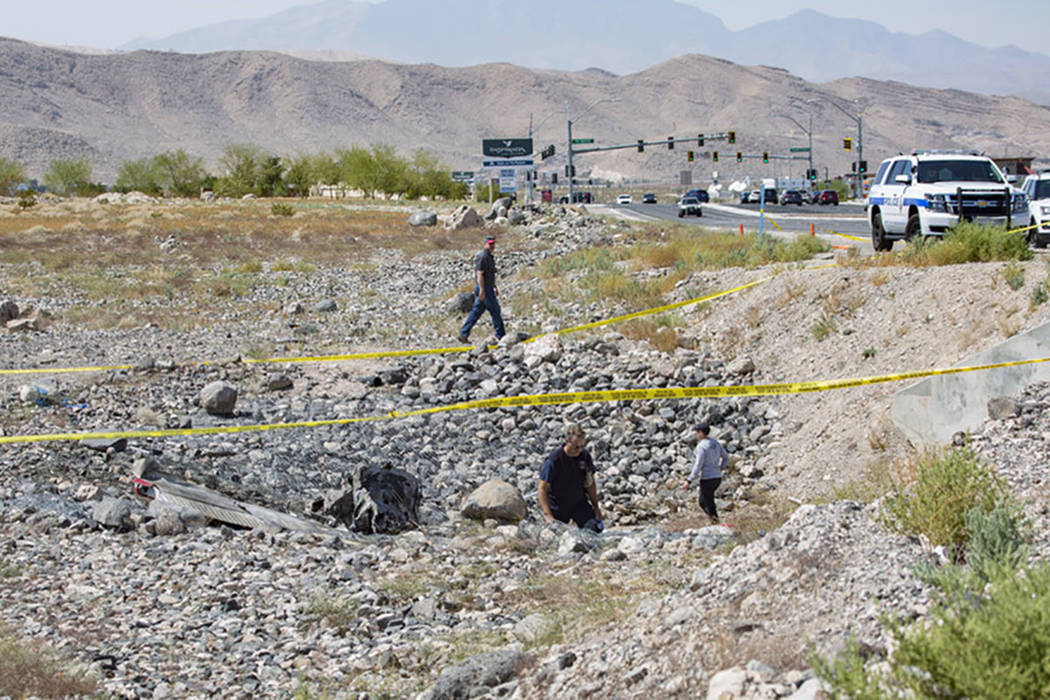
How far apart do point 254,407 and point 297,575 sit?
6.91 m

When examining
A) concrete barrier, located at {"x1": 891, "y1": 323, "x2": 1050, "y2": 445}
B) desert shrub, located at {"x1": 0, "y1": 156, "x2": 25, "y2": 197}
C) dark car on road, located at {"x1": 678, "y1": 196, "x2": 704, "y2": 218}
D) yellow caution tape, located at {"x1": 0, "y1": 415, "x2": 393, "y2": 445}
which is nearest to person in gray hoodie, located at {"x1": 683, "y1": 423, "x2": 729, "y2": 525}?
concrete barrier, located at {"x1": 891, "y1": 323, "x2": 1050, "y2": 445}

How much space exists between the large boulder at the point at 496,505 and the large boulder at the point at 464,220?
34918 millimetres

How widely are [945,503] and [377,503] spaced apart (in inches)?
211

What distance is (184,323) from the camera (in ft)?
74.9

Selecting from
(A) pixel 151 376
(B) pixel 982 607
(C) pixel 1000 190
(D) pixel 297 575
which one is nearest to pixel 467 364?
(A) pixel 151 376

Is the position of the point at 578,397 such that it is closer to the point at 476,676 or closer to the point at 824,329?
the point at 824,329

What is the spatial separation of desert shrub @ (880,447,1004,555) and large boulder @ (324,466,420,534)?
15.8 feet

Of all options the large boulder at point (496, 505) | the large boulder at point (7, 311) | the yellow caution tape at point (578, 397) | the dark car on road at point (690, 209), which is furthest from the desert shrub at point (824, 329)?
the dark car on road at point (690, 209)

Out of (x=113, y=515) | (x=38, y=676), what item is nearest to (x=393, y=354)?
(x=113, y=515)

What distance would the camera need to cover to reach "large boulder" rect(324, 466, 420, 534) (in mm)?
9688

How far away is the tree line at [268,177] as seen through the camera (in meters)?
99.0

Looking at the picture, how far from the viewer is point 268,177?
105m

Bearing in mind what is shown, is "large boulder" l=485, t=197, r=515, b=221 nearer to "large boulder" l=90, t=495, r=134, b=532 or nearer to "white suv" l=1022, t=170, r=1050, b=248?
"white suv" l=1022, t=170, r=1050, b=248

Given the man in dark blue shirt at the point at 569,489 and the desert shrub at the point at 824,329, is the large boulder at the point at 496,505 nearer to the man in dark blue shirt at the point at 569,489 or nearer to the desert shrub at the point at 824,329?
the man in dark blue shirt at the point at 569,489
